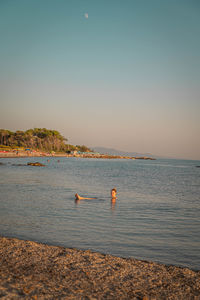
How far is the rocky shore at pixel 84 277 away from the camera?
569 centimetres

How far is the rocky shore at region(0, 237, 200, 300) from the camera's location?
224 inches

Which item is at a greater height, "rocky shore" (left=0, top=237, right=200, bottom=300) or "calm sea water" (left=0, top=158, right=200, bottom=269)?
"rocky shore" (left=0, top=237, right=200, bottom=300)

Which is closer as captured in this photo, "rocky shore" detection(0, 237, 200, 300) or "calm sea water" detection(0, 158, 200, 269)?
"rocky shore" detection(0, 237, 200, 300)

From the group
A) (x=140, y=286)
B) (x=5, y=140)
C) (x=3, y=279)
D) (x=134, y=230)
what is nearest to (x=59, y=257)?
(x=3, y=279)

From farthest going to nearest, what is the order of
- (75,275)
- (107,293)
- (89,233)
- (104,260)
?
(89,233) < (104,260) < (75,275) < (107,293)

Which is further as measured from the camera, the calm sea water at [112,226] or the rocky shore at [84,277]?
the calm sea water at [112,226]

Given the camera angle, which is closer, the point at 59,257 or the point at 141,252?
the point at 59,257

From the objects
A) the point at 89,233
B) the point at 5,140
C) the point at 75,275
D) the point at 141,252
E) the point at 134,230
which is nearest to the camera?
the point at 75,275

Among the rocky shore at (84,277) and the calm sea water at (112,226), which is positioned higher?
the rocky shore at (84,277)

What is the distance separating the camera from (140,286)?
6262mm

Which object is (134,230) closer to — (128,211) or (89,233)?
(89,233)

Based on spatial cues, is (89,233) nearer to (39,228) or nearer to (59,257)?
(39,228)

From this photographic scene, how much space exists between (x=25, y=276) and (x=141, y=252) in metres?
4.40

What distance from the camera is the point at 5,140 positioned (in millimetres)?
166125
